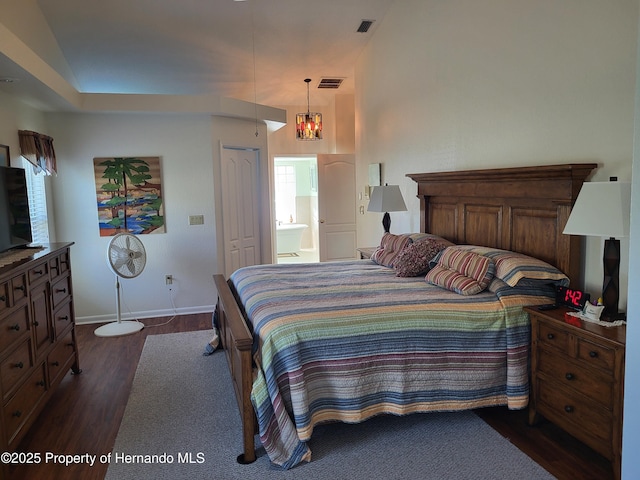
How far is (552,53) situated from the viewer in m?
2.88

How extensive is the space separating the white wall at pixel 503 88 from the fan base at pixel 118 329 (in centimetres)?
301

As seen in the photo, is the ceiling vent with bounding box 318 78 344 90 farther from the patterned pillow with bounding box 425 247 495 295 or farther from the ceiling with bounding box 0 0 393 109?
the patterned pillow with bounding box 425 247 495 295

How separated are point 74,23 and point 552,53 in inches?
184

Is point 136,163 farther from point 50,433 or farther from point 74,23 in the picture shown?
point 50,433

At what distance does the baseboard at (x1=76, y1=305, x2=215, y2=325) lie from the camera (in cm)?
525

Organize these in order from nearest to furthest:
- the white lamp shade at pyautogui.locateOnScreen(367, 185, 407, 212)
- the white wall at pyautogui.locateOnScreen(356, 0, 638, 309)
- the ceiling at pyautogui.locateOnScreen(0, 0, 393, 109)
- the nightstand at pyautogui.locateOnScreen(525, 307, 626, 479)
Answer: the nightstand at pyautogui.locateOnScreen(525, 307, 626, 479) < the white wall at pyautogui.locateOnScreen(356, 0, 638, 309) < the white lamp shade at pyautogui.locateOnScreen(367, 185, 407, 212) < the ceiling at pyautogui.locateOnScreen(0, 0, 393, 109)

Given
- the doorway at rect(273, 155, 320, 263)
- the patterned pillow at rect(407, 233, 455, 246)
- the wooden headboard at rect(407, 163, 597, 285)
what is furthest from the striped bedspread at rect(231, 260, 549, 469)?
the doorway at rect(273, 155, 320, 263)

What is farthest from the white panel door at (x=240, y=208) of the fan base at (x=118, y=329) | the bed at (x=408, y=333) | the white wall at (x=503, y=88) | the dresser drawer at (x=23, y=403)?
the dresser drawer at (x=23, y=403)

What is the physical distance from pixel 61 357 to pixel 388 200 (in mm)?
3054

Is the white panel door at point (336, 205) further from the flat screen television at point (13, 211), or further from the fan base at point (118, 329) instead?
the flat screen television at point (13, 211)

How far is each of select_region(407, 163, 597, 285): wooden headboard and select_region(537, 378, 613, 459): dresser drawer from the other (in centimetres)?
68

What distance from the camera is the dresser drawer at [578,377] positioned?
7.11 feet

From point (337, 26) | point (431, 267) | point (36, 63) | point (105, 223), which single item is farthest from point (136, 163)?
point (431, 267)

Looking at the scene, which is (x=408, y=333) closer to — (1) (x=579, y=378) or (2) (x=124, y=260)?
(1) (x=579, y=378)
